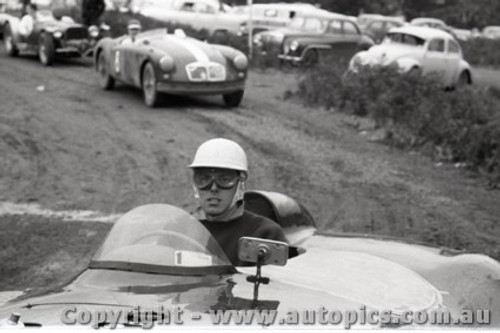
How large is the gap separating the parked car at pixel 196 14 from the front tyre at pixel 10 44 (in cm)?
810

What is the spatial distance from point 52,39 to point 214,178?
15.4 metres

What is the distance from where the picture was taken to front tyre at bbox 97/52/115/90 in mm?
17234

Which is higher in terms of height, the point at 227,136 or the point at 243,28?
the point at 243,28

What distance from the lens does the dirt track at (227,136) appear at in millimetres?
9945

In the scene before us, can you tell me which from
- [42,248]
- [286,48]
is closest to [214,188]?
[42,248]

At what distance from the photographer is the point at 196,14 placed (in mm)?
30266

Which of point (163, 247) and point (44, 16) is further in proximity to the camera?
point (44, 16)

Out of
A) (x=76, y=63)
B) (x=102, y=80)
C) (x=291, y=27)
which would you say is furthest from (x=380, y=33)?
(x=102, y=80)

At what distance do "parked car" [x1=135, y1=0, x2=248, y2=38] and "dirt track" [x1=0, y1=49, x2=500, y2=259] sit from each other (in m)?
12.7

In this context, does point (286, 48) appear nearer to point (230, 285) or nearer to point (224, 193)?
point (224, 193)

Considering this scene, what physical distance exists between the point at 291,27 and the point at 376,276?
21.7 m

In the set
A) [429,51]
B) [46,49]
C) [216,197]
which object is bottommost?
[46,49]

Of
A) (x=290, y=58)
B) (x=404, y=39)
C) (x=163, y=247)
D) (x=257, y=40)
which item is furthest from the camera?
(x=257, y=40)

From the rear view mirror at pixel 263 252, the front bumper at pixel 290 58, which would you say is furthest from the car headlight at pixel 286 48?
the rear view mirror at pixel 263 252
